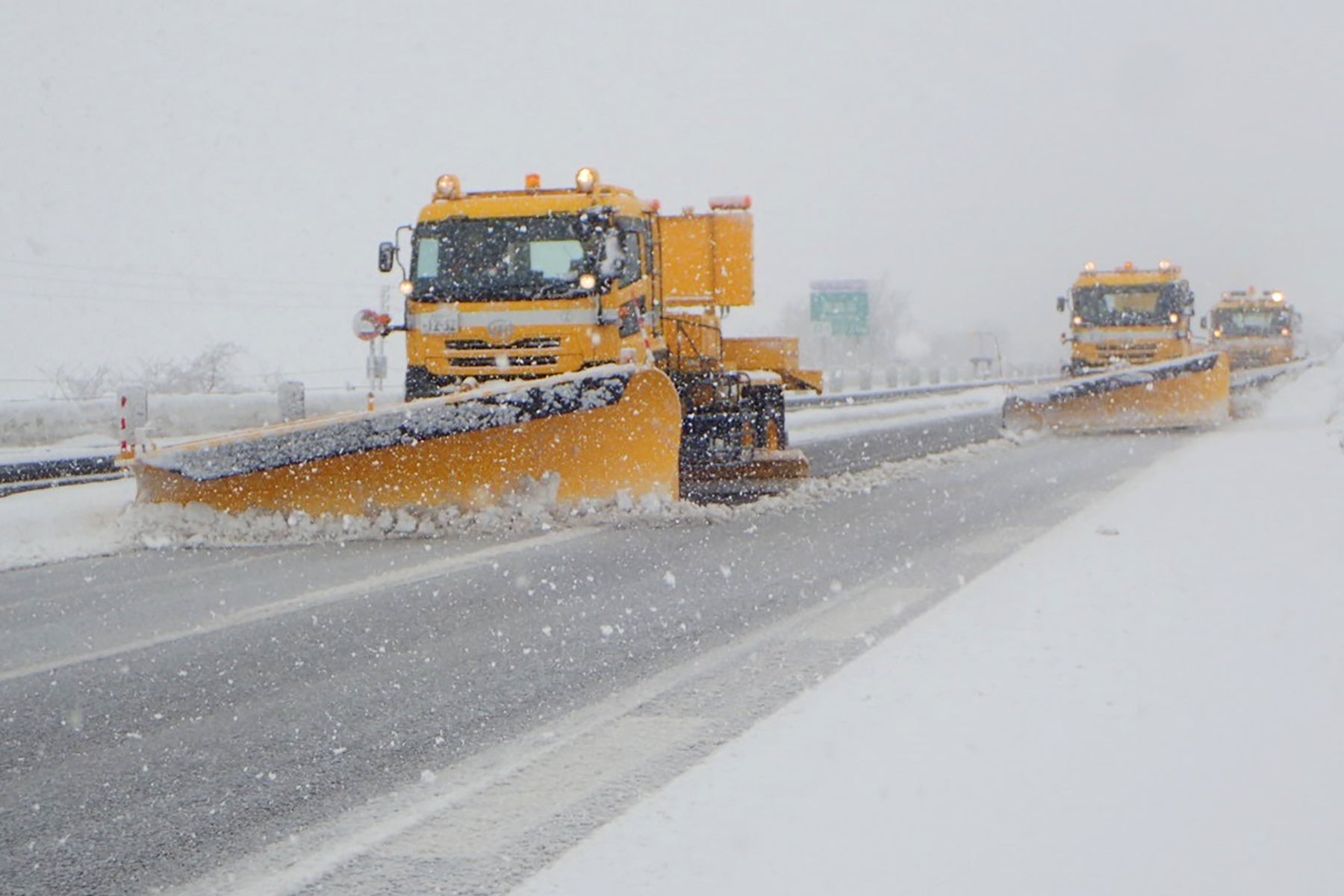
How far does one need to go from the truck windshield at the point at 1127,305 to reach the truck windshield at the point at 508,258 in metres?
15.5

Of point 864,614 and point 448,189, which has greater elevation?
point 448,189

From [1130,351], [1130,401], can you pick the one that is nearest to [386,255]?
[1130,401]

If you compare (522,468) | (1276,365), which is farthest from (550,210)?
(1276,365)

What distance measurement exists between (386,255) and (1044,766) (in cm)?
854

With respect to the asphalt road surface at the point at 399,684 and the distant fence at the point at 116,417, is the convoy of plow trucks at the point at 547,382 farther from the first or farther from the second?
the distant fence at the point at 116,417

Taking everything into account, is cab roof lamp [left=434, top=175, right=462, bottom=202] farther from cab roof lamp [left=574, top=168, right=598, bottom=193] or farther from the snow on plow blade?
the snow on plow blade

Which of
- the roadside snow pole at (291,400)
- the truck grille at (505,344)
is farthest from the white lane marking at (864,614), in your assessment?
the roadside snow pole at (291,400)

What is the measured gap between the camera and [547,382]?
9.12 meters

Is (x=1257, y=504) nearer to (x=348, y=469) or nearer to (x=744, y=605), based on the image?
(x=744, y=605)

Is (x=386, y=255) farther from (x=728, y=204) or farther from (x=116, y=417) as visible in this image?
(x=116, y=417)

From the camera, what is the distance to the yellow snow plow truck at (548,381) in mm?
9023

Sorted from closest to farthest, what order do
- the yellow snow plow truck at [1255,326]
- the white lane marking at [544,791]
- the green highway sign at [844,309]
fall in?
1. the white lane marking at [544,791]
2. the yellow snow plow truck at [1255,326]
3. the green highway sign at [844,309]

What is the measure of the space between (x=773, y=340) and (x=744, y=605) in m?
7.68

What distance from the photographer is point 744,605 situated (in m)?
6.44
